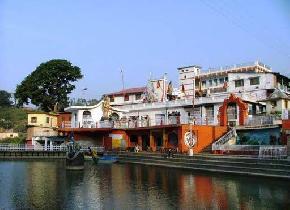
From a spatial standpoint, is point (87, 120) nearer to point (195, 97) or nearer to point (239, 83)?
point (195, 97)

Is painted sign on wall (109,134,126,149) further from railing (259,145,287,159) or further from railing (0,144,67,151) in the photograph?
railing (259,145,287,159)

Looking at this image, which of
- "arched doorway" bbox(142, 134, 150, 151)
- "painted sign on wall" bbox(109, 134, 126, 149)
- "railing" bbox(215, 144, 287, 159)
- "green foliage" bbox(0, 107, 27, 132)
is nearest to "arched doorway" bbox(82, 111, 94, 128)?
"painted sign on wall" bbox(109, 134, 126, 149)

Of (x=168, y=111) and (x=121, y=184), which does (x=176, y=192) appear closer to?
(x=121, y=184)

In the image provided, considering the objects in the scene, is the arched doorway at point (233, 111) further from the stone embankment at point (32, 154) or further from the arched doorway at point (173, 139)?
the stone embankment at point (32, 154)

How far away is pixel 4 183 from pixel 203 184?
44.4ft

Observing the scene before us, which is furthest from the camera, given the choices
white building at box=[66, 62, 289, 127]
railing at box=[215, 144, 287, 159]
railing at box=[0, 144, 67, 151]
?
railing at box=[0, 144, 67, 151]

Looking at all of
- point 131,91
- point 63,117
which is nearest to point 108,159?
point 63,117

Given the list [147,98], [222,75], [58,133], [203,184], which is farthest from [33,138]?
[203,184]

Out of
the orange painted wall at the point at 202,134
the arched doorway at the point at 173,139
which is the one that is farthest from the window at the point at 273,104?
the arched doorway at the point at 173,139

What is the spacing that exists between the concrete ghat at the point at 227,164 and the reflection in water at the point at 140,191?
156 centimetres

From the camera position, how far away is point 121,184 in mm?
27641

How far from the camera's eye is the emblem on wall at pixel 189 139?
4368 cm

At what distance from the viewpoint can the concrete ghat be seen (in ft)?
99.3

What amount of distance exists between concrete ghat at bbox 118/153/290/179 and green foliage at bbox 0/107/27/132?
5952 cm
